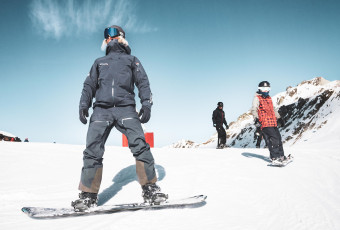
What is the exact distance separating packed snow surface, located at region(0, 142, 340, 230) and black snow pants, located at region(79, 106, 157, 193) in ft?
1.10

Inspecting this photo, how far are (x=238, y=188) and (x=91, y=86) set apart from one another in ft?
7.36

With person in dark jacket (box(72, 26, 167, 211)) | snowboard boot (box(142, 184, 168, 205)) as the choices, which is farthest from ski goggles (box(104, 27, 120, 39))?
snowboard boot (box(142, 184, 168, 205))

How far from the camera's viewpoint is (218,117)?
9633 mm

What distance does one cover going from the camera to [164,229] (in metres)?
1.67

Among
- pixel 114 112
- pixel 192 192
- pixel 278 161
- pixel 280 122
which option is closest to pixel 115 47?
pixel 114 112

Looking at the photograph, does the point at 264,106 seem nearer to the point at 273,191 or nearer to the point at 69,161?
the point at 273,191

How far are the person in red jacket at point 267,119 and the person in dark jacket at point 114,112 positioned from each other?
3.23m

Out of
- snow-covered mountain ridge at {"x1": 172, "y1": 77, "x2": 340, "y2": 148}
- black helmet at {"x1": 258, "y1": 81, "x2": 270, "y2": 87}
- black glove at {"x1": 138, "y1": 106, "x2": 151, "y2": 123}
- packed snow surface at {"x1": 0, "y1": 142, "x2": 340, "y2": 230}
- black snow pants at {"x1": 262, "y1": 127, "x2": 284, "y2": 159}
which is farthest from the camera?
snow-covered mountain ridge at {"x1": 172, "y1": 77, "x2": 340, "y2": 148}

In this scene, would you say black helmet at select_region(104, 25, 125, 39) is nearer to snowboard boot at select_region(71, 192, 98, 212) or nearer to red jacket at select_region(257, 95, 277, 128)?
snowboard boot at select_region(71, 192, 98, 212)

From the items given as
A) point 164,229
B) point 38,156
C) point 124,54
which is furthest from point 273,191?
point 38,156

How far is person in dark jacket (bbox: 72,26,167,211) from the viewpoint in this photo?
7.10 ft

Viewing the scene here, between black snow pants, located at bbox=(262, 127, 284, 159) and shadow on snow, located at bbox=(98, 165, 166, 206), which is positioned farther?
black snow pants, located at bbox=(262, 127, 284, 159)

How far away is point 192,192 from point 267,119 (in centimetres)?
284

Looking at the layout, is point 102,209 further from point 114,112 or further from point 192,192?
point 192,192
